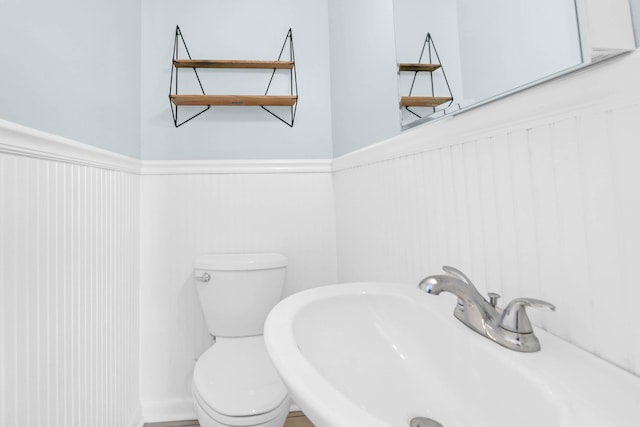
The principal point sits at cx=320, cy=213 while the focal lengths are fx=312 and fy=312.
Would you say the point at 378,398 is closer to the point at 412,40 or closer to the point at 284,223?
the point at 412,40

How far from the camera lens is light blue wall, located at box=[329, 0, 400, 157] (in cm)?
118

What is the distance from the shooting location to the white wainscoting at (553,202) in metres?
0.43

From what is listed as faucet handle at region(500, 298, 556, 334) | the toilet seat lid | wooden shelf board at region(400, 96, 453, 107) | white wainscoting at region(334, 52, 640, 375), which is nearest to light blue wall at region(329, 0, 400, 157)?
wooden shelf board at region(400, 96, 453, 107)

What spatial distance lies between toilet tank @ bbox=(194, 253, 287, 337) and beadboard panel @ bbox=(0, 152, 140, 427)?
1.12 ft

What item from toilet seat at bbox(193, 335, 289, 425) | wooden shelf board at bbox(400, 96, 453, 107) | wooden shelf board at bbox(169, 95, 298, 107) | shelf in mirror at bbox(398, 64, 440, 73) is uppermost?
wooden shelf board at bbox(169, 95, 298, 107)

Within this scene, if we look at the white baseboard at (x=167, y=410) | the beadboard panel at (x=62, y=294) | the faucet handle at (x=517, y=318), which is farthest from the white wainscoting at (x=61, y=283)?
the faucet handle at (x=517, y=318)

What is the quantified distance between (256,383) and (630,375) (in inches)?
38.7

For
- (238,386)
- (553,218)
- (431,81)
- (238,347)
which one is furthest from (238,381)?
(431,81)

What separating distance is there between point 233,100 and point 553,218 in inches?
57.1

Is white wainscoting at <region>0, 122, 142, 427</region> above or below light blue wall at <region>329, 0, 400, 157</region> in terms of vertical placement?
below

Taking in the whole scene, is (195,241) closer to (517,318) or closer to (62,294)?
(62,294)

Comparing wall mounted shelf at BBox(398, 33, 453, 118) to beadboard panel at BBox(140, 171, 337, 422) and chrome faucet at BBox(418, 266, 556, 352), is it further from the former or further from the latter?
beadboard panel at BBox(140, 171, 337, 422)

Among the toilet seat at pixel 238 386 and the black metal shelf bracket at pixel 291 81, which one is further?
the black metal shelf bracket at pixel 291 81

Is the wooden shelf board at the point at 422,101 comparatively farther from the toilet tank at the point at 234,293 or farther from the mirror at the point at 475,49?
the toilet tank at the point at 234,293
